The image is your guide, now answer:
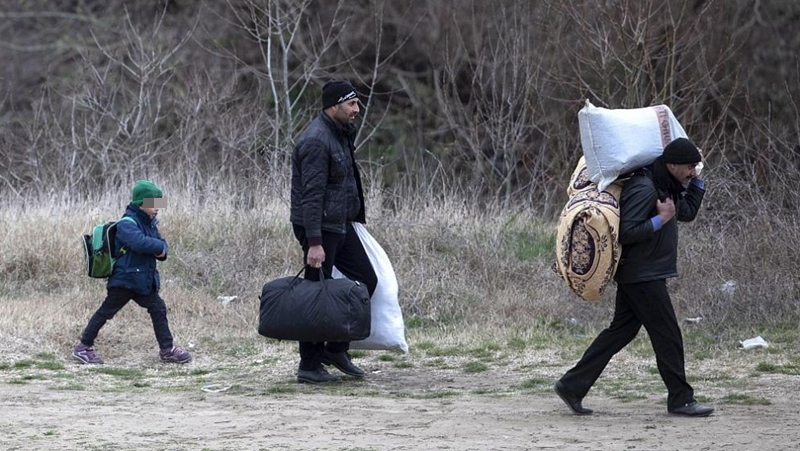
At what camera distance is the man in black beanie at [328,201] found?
732cm

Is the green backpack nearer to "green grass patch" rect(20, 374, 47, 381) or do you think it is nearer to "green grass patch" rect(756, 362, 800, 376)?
"green grass patch" rect(20, 374, 47, 381)

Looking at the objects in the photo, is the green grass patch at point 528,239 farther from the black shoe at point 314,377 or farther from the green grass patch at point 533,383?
the black shoe at point 314,377

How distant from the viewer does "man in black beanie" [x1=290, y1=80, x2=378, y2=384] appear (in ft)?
24.0

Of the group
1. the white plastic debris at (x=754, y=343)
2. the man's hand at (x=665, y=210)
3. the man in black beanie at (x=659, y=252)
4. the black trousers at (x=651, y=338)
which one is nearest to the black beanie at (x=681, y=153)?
the man in black beanie at (x=659, y=252)

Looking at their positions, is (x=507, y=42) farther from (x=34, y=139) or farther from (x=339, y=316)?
(x=339, y=316)

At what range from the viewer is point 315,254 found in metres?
7.29

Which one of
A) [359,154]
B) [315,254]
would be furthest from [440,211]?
[359,154]

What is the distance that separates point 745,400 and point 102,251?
4.39m

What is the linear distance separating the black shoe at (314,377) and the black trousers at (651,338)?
1.75m

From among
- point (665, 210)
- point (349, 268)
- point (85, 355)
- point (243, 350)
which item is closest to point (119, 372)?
point (85, 355)

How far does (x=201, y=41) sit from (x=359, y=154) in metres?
3.83

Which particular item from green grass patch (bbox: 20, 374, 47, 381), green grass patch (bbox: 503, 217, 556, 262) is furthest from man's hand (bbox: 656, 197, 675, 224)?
green grass patch (bbox: 503, 217, 556, 262)

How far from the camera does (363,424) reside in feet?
21.4

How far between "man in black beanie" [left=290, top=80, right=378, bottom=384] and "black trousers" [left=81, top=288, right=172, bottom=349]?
140 centimetres
